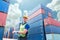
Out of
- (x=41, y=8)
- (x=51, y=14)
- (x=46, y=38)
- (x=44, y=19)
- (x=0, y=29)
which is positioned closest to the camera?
(x=0, y=29)

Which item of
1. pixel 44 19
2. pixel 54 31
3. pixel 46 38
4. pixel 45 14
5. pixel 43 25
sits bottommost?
pixel 46 38

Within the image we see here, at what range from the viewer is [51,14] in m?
5.69

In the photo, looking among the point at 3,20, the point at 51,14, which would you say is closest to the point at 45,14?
the point at 51,14

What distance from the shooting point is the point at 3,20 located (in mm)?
2758

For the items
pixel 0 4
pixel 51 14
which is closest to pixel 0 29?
pixel 0 4

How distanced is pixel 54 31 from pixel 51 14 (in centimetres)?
148

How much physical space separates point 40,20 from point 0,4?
8.64 feet

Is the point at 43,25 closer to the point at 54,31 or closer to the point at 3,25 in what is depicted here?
the point at 54,31

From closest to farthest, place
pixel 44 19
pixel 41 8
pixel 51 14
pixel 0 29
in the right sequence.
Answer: pixel 0 29
pixel 44 19
pixel 41 8
pixel 51 14

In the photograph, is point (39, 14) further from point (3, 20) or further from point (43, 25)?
point (3, 20)

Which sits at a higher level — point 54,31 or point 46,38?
point 54,31

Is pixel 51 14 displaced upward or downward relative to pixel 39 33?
upward

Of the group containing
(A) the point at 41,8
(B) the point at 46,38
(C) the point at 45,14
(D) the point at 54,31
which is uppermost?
(A) the point at 41,8

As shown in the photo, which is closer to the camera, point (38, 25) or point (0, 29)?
point (0, 29)
